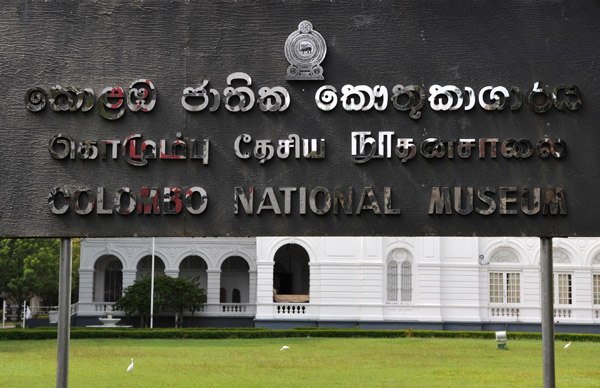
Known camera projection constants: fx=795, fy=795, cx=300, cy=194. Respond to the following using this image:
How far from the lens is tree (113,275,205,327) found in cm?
3750

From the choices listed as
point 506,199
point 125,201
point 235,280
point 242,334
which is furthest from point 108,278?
point 506,199

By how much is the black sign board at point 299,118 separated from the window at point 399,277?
103 ft

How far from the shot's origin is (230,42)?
255 inches

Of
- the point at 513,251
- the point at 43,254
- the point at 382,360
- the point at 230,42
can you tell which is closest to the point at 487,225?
the point at 230,42

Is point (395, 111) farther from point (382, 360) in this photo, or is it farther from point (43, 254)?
point (43, 254)

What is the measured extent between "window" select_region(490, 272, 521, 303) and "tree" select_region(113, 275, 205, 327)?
14055 mm

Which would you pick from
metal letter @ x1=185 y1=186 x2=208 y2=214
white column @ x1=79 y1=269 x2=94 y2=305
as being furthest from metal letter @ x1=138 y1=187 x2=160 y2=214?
white column @ x1=79 y1=269 x2=94 y2=305

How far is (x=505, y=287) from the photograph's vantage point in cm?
3797

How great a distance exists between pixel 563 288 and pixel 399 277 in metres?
7.91

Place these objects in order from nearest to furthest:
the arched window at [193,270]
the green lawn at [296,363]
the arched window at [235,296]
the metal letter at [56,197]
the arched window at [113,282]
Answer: the metal letter at [56,197], the green lawn at [296,363], the arched window at [113,282], the arched window at [193,270], the arched window at [235,296]

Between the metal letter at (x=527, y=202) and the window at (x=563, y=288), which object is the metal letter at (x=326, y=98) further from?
the window at (x=563, y=288)

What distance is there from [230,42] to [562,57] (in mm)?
2662

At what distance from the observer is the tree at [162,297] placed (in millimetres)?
37500

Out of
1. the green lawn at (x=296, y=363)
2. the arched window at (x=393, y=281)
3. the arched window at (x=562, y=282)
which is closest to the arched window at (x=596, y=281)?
the arched window at (x=562, y=282)
